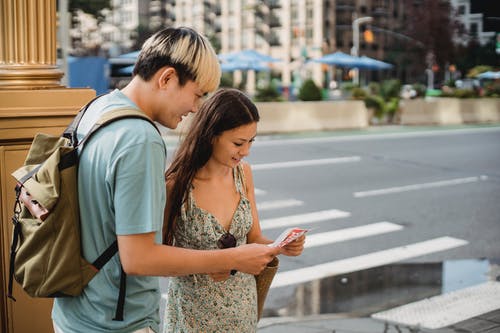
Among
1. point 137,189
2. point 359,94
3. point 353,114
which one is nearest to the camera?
point 137,189

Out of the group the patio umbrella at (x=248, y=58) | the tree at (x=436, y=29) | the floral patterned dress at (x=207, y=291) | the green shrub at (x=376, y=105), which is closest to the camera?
the floral patterned dress at (x=207, y=291)

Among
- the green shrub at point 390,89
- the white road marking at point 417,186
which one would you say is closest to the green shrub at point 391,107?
the green shrub at point 390,89

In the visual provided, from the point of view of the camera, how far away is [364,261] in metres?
7.56

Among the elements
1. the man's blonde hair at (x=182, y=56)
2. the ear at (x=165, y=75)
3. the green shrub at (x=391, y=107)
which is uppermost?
the man's blonde hair at (x=182, y=56)

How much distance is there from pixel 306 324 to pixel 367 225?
164 inches

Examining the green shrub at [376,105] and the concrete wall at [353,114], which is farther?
the green shrub at [376,105]

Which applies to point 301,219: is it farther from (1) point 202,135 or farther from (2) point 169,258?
(2) point 169,258

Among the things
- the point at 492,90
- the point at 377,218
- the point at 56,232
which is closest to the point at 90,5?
the point at 492,90

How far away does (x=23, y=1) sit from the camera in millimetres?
3523

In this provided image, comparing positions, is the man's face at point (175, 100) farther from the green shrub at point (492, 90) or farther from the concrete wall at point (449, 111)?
the green shrub at point (492, 90)

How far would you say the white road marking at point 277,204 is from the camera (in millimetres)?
10594

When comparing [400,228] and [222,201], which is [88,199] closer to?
[222,201]

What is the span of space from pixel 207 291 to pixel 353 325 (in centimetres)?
298

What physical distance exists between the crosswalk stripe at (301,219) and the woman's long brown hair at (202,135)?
21.1ft
